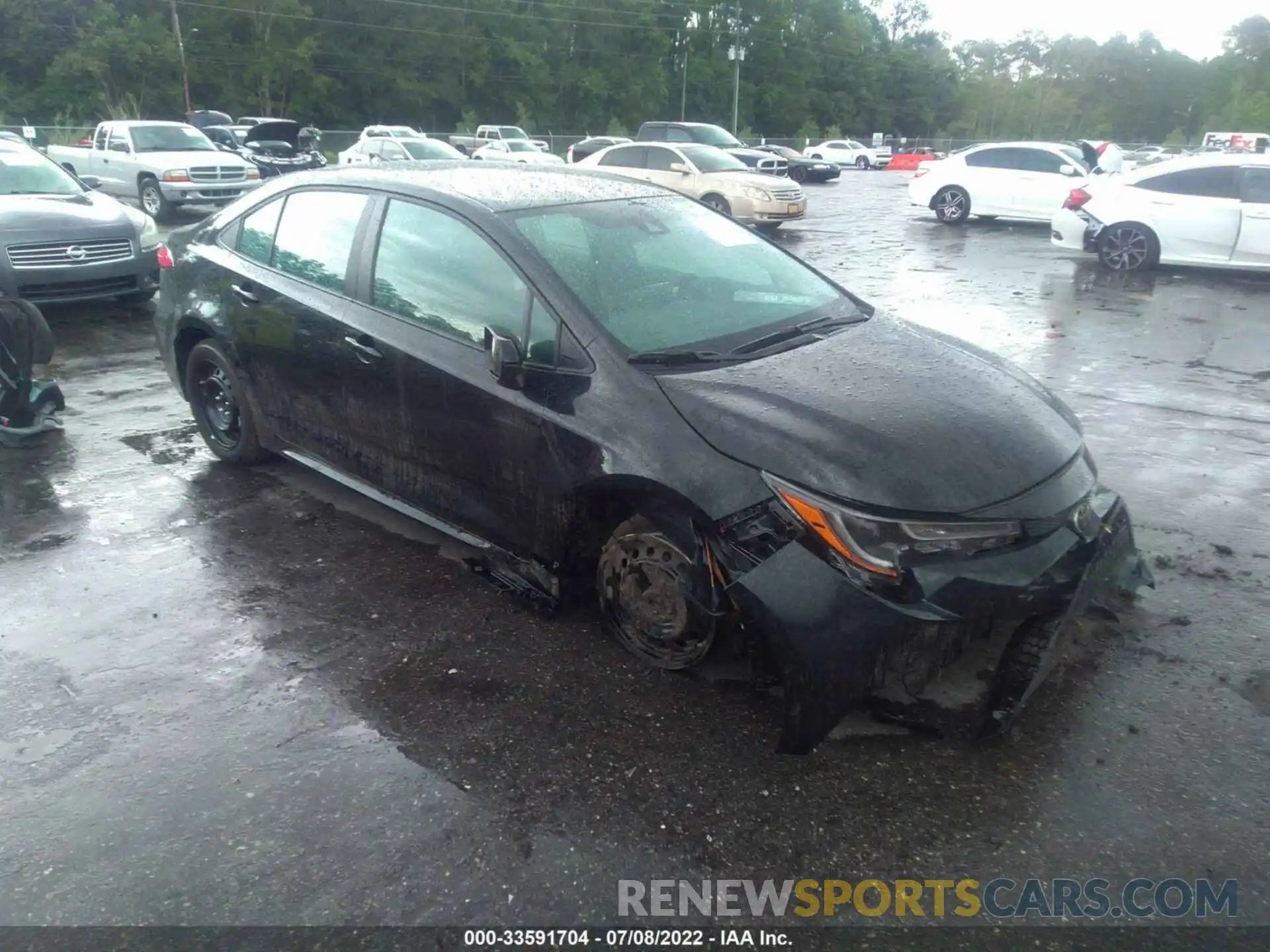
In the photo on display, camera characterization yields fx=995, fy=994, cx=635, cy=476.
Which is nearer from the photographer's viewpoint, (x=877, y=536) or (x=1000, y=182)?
(x=877, y=536)

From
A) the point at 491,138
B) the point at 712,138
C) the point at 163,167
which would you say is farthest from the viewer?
the point at 491,138

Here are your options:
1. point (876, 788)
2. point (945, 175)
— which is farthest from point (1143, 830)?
point (945, 175)

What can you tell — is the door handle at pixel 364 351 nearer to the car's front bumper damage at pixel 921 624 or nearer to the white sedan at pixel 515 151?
the car's front bumper damage at pixel 921 624

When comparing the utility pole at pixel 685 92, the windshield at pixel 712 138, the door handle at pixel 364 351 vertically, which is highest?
the utility pole at pixel 685 92

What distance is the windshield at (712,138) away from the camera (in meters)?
24.5

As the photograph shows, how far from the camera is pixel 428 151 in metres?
26.8

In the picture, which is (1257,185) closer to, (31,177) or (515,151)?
(31,177)

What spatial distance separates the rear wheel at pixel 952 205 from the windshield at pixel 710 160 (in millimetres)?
3830

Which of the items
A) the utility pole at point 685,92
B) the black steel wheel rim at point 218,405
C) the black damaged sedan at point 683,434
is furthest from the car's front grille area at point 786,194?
the utility pole at point 685,92

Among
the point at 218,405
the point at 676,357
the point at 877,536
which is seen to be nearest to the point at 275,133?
the point at 218,405

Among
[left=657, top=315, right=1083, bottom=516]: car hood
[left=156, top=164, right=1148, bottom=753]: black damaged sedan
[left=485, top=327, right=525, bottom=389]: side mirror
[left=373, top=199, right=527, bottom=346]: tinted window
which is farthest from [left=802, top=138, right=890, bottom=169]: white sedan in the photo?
[left=485, top=327, right=525, bottom=389]: side mirror

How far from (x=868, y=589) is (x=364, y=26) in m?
68.9

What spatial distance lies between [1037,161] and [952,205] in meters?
1.66

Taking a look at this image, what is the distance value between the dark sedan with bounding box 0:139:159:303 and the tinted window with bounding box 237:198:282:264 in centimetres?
441
